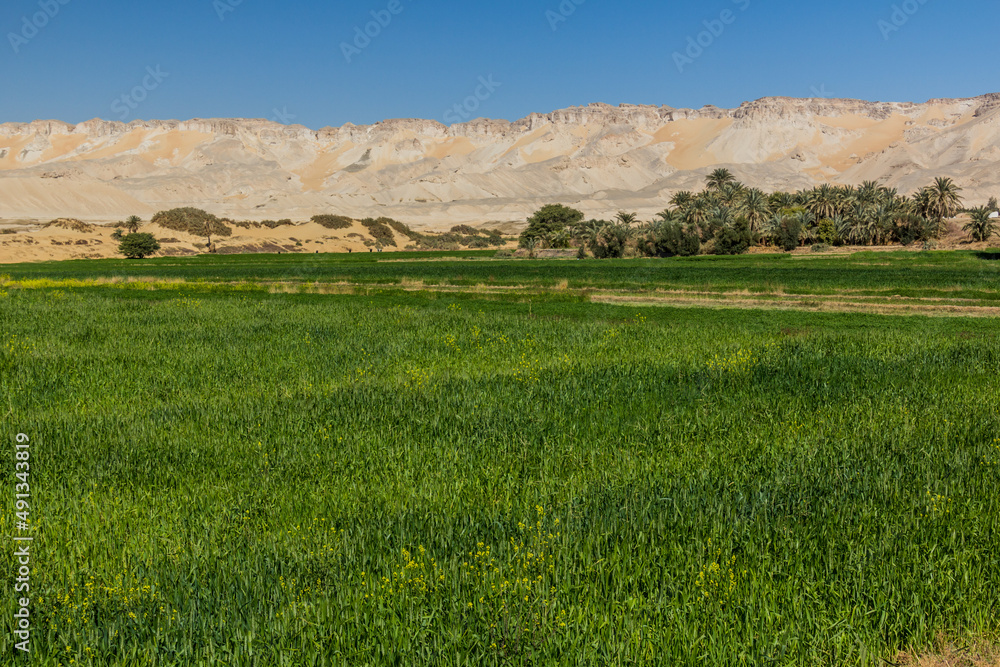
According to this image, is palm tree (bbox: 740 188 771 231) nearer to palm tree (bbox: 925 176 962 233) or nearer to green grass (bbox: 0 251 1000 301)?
green grass (bbox: 0 251 1000 301)

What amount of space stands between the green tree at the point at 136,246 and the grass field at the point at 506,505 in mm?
103359

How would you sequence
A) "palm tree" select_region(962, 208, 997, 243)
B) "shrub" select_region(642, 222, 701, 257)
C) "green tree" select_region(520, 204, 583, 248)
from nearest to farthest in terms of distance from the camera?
"shrub" select_region(642, 222, 701, 257) < "palm tree" select_region(962, 208, 997, 243) < "green tree" select_region(520, 204, 583, 248)

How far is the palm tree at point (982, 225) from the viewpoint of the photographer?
9294 centimetres

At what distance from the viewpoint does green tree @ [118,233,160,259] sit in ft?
370

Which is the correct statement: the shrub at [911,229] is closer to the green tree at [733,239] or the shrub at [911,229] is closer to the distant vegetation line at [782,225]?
the distant vegetation line at [782,225]

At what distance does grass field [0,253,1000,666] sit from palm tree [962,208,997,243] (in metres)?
89.3

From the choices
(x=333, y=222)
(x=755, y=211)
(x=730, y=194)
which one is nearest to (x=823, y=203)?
(x=755, y=211)

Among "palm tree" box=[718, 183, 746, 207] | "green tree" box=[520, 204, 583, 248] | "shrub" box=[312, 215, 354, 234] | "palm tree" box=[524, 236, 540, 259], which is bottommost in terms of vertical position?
"palm tree" box=[524, 236, 540, 259]

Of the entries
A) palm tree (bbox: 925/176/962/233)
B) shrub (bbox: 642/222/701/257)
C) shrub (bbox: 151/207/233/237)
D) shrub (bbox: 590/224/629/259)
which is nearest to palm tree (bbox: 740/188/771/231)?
shrub (bbox: 642/222/701/257)

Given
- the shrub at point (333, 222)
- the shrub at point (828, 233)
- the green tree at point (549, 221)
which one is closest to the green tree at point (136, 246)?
the shrub at point (333, 222)

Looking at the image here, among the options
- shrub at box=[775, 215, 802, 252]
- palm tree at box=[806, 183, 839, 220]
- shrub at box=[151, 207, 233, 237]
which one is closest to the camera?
shrub at box=[775, 215, 802, 252]

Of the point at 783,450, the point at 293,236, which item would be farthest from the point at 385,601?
the point at 293,236

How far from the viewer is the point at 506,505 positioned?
8227 mm

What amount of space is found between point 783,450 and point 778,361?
7.91 meters
